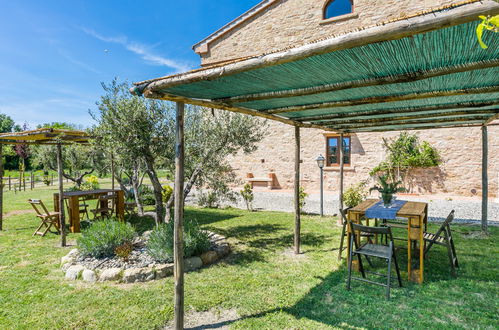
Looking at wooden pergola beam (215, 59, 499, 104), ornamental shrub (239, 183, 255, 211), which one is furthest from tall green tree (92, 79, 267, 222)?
ornamental shrub (239, 183, 255, 211)

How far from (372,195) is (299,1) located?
9.49m

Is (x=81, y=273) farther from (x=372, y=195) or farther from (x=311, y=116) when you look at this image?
(x=372, y=195)

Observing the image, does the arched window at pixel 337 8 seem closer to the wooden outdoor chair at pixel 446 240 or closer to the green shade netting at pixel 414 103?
the green shade netting at pixel 414 103

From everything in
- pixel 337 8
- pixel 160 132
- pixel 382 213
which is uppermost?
pixel 337 8

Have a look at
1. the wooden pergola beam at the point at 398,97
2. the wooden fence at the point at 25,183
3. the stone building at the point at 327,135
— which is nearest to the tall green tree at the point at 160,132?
the wooden pergola beam at the point at 398,97

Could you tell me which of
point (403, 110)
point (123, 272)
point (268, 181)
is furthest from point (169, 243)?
point (268, 181)

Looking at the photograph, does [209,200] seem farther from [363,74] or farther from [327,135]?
[363,74]

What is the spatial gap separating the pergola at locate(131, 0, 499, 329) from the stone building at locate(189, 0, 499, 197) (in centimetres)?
834

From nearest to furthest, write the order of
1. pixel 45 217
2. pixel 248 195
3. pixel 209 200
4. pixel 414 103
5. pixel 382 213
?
pixel 414 103, pixel 382 213, pixel 45 217, pixel 248 195, pixel 209 200

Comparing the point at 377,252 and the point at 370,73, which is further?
the point at 377,252

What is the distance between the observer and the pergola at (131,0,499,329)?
167 cm

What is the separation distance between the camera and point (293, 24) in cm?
1298

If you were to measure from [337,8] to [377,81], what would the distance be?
38.9 feet

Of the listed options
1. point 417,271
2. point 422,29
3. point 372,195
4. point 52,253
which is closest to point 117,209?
point 52,253
